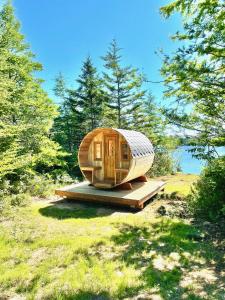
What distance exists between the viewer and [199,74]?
5285mm

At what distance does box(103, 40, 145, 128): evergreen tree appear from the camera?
20.6 meters

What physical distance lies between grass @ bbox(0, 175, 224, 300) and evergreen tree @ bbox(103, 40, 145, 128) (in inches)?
546

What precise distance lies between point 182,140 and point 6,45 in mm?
9670

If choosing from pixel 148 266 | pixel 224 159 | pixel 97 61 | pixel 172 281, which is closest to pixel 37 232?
pixel 148 266

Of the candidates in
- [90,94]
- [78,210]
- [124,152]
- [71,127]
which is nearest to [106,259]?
[78,210]

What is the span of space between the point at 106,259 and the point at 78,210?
396cm

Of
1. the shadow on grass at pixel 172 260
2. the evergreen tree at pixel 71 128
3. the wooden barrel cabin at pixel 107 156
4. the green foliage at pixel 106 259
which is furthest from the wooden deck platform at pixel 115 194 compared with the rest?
the evergreen tree at pixel 71 128

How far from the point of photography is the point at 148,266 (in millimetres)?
4816

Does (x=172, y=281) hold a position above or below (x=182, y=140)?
below

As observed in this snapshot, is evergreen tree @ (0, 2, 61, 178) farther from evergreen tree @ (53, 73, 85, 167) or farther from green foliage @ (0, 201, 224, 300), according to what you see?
evergreen tree @ (53, 73, 85, 167)

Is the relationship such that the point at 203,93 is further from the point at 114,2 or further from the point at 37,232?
the point at 114,2

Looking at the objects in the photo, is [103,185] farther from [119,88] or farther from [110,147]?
[119,88]

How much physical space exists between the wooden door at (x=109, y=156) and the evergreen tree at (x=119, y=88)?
30.7 feet

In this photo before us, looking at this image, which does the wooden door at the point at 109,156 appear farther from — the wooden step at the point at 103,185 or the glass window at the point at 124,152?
the wooden step at the point at 103,185
